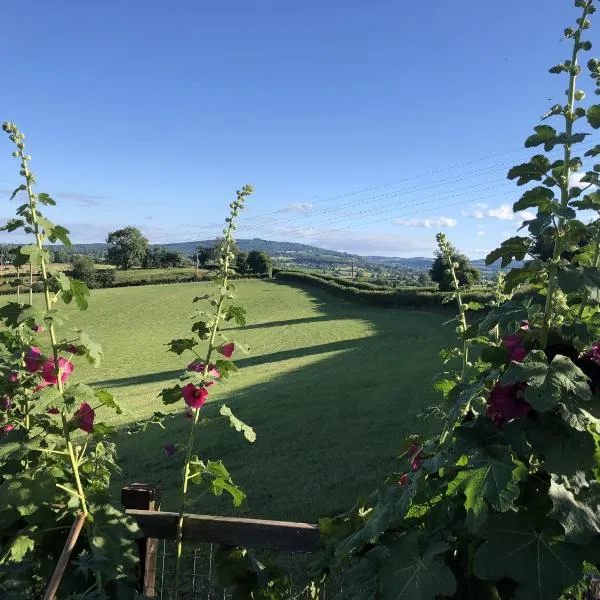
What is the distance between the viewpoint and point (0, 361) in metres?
2.30

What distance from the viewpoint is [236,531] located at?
7.14ft

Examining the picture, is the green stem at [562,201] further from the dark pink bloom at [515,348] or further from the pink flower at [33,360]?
the pink flower at [33,360]

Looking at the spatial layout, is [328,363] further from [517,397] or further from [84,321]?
[84,321]

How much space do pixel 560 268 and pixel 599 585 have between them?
95 centimetres

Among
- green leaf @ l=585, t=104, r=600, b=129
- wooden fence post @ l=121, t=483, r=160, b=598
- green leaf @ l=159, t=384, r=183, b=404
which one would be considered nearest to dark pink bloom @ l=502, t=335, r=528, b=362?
green leaf @ l=585, t=104, r=600, b=129

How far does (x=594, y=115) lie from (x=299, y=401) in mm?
10708

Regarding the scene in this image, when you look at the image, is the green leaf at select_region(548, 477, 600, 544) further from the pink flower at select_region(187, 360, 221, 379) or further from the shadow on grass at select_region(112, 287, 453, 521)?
the shadow on grass at select_region(112, 287, 453, 521)

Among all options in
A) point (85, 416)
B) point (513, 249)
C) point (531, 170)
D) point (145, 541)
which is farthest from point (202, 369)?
point (531, 170)

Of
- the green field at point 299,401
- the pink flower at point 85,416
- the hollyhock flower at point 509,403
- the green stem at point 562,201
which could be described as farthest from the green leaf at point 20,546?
the green stem at point 562,201

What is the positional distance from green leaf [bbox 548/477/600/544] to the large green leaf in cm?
5

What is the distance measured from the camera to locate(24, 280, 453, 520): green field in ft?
21.0

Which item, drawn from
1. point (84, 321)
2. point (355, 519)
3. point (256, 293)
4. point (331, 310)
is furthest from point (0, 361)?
point (256, 293)

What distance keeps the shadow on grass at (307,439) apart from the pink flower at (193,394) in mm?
285

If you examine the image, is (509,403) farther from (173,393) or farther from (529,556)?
(173,393)
